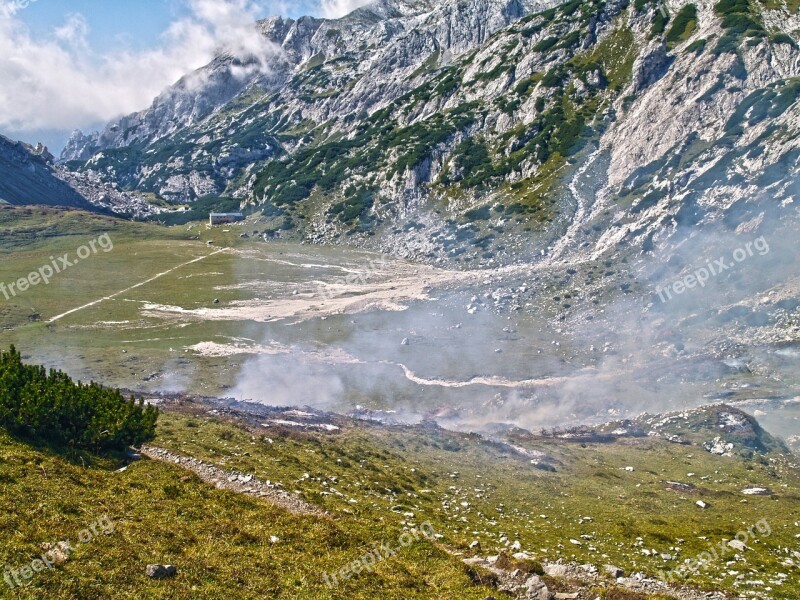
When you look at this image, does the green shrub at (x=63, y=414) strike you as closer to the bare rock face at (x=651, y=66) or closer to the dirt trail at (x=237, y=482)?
the dirt trail at (x=237, y=482)

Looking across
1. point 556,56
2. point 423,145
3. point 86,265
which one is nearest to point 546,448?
point 86,265

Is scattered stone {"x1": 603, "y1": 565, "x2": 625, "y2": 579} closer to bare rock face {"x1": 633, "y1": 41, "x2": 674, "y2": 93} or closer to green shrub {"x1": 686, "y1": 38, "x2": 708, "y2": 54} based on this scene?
green shrub {"x1": 686, "y1": 38, "x2": 708, "y2": 54}

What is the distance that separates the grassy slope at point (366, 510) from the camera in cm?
1497

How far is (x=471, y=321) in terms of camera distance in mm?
85562

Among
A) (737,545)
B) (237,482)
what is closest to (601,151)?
(737,545)

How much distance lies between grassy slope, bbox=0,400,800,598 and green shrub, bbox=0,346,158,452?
Result: 5.58 ft

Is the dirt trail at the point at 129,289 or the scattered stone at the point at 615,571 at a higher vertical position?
the dirt trail at the point at 129,289

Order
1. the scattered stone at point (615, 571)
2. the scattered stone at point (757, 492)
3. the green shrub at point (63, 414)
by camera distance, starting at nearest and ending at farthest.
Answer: the scattered stone at point (615, 571) → the green shrub at point (63, 414) → the scattered stone at point (757, 492)

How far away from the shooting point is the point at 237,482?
24406mm

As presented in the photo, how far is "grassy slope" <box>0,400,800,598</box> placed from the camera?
1497 centimetres

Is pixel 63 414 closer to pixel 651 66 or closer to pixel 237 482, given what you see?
pixel 237 482

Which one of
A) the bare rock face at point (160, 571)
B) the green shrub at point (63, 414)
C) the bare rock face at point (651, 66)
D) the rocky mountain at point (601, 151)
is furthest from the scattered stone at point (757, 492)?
the bare rock face at point (651, 66)

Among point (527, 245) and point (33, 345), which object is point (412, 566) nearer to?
point (33, 345)

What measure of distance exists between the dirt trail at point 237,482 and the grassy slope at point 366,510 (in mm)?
895
